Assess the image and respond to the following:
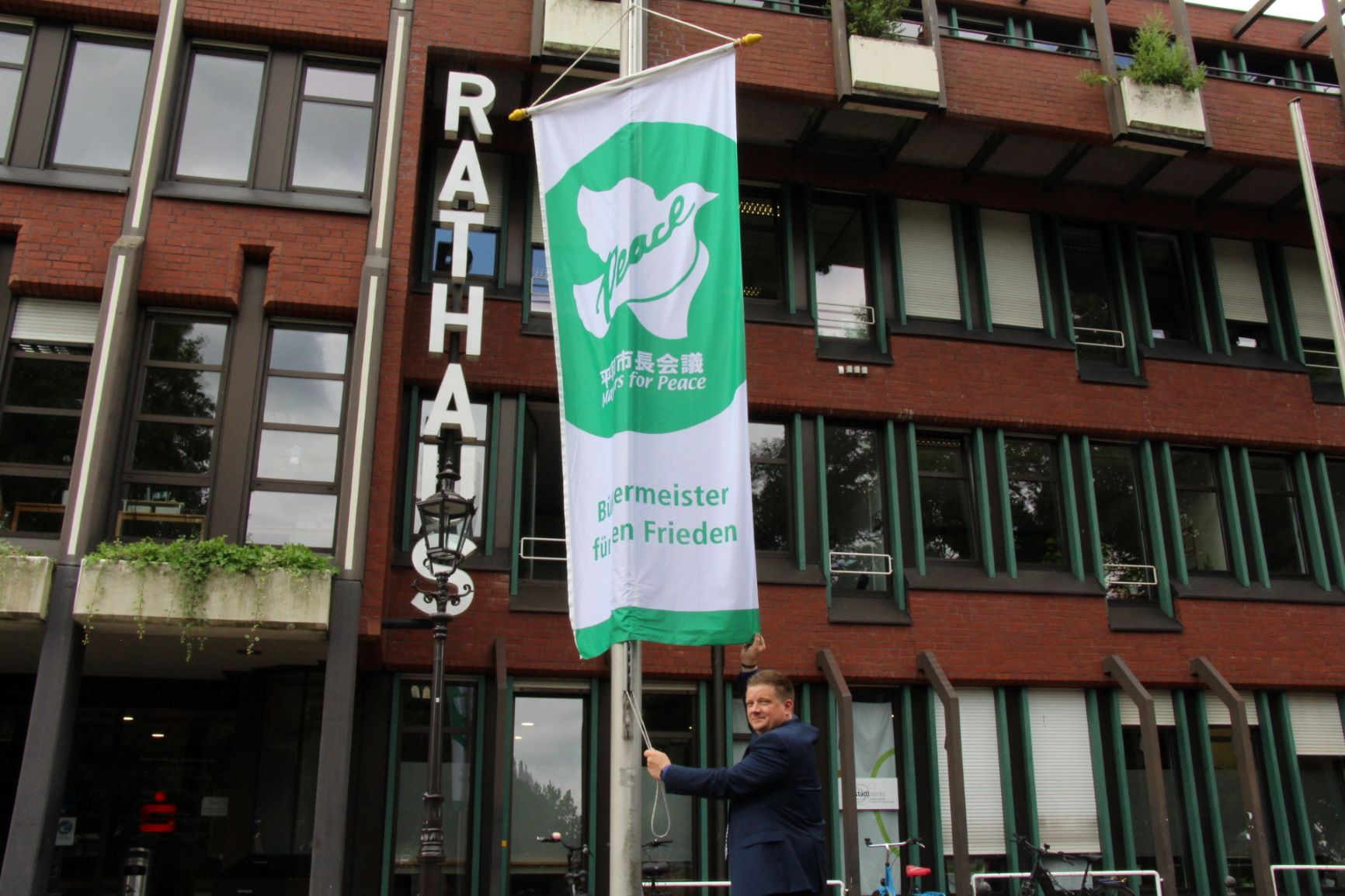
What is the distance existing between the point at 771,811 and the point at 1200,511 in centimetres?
1395

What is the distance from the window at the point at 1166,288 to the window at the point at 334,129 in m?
11.9

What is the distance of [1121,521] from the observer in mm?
16391

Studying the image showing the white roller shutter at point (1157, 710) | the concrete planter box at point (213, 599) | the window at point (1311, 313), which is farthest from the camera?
the window at point (1311, 313)

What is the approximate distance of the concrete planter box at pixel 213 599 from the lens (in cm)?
1119

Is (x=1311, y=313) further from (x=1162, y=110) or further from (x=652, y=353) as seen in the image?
(x=652, y=353)

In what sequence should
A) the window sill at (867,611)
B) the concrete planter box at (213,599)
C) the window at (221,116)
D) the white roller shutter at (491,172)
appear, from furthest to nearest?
the white roller shutter at (491,172) < the window sill at (867,611) < the window at (221,116) < the concrete planter box at (213,599)

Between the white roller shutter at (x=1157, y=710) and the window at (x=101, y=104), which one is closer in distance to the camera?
the window at (x=101, y=104)

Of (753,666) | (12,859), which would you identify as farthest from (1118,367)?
(12,859)

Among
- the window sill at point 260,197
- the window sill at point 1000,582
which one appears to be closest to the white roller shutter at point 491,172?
the window sill at point 260,197

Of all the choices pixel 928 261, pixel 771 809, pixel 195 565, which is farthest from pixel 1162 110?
pixel 771 809

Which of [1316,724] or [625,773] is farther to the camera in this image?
[1316,724]

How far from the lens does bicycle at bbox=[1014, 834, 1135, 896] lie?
12.9m

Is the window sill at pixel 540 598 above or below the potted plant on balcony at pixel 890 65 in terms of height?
below

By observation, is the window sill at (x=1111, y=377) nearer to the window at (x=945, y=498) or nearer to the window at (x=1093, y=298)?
the window at (x=1093, y=298)
